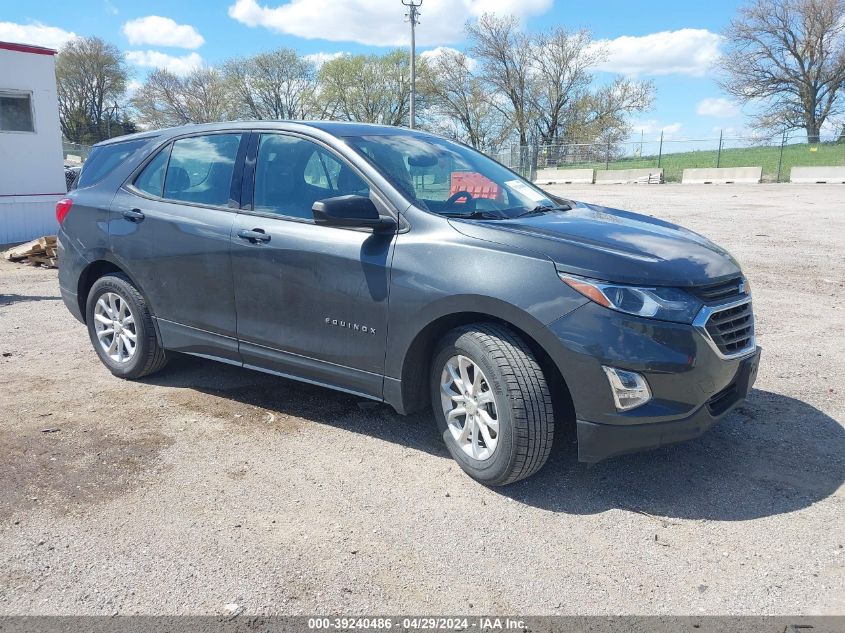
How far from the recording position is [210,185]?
181 inches

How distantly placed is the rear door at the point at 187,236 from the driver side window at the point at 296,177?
20 centimetres

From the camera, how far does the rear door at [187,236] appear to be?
14.5ft

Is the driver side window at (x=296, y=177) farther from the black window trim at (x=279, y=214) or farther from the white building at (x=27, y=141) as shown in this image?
the white building at (x=27, y=141)

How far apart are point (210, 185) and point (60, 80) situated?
212 feet

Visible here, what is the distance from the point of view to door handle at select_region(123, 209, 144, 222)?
4832 millimetres

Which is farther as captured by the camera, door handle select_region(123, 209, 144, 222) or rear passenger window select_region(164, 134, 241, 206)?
door handle select_region(123, 209, 144, 222)

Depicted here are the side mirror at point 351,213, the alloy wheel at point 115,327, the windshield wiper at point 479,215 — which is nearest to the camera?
the side mirror at point 351,213

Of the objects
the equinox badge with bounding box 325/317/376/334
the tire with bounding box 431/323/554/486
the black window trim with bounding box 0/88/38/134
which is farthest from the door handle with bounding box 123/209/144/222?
the black window trim with bounding box 0/88/38/134

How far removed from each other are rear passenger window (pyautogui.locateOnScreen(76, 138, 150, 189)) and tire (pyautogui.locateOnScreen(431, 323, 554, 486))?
9.97 feet

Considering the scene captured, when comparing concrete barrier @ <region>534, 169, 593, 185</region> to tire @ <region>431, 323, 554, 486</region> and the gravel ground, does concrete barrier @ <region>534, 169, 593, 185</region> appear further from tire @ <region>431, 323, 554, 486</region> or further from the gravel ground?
tire @ <region>431, 323, 554, 486</region>

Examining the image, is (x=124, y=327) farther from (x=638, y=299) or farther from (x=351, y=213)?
(x=638, y=299)

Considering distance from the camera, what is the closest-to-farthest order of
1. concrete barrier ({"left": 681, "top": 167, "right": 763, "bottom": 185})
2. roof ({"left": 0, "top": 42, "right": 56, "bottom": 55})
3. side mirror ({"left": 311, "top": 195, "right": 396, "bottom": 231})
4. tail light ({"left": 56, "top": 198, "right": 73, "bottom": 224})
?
side mirror ({"left": 311, "top": 195, "right": 396, "bottom": 231})
tail light ({"left": 56, "top": 198, "right": 73, "bottom": 224})
roof ({"left": 0, "top": 42, "right": 56, "bottom": 55})
concrete barrier ({"left": 681, "top": 167, "right": 763, "bottom": 185})

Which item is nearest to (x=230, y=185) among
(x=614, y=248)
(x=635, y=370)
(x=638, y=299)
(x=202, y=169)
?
(x=202, y=169)

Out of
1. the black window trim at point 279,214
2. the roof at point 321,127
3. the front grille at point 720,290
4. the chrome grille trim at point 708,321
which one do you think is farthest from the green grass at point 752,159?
the black window trim at point 279,214
